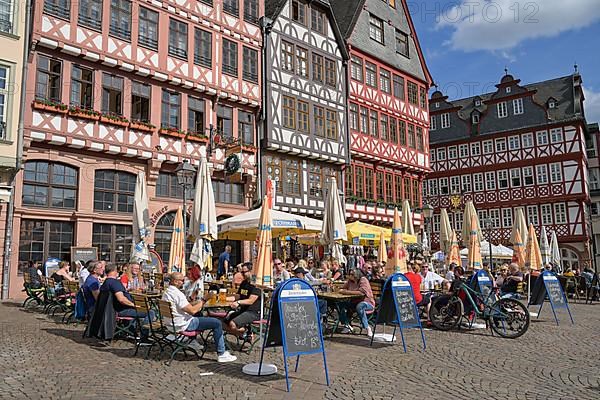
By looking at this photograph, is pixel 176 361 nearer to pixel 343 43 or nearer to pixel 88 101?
pixel 88 101

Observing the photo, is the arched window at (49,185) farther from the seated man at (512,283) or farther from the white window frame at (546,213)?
the white window frame at (546,213)

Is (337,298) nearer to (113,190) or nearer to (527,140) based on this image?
(113,190)

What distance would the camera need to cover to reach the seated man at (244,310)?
811 cm

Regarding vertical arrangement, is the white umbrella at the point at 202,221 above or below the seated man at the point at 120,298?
above

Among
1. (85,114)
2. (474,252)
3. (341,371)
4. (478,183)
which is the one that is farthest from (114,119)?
(478,183)

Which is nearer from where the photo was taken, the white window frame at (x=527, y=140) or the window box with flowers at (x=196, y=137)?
the window box with flowers at (x=196, y=137)

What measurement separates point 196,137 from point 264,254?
11607mm

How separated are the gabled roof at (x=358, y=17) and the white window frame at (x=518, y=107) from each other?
1278cm

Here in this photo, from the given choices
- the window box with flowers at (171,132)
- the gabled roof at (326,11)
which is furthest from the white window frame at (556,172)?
the window box with flowers at (171,132)

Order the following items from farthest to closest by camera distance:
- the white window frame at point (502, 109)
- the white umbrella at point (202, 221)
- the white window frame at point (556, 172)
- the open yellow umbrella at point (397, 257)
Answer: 1. the white window frame at point (502, 109)
2. the white window frame at point (556, 172)
3. the open yellow umbrella at point (397, 257)
4. the white umbrella at point (202, 221)

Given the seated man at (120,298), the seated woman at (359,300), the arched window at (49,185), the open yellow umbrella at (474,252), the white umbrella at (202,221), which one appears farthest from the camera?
the arched window at (49,185)

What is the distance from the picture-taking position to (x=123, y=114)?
18328mm

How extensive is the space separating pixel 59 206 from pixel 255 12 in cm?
1157

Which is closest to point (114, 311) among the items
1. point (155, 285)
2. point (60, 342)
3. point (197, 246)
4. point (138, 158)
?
point (60, 342)
